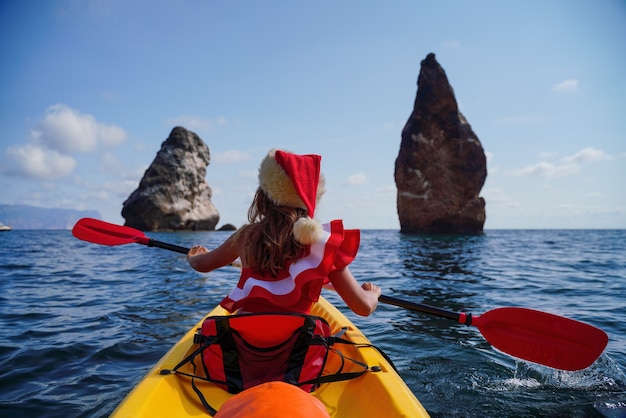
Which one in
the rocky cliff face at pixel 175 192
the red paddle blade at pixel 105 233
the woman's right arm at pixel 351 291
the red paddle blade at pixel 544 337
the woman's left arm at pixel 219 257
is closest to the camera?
the woman's right arm at pixel 351 291

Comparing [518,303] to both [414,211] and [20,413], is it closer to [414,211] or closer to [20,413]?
[20,413]

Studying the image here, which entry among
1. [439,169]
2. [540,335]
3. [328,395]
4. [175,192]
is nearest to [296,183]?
[328,395]

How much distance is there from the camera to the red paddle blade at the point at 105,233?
4207mm

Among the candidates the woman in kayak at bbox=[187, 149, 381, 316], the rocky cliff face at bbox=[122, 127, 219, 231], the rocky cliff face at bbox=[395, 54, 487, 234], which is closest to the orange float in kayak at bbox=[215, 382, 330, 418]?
the woman in kayak at bbox=[187, 149, 381, 316]

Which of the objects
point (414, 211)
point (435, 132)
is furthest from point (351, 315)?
point (435, 132)

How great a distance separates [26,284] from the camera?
8305mm

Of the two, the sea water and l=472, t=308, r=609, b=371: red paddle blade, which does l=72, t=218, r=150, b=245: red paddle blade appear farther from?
l=472, t=308, r=609, b=371: red paddle blade

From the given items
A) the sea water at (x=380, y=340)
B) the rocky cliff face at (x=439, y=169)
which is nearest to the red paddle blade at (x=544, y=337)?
the sea water at (x=380, y=340)

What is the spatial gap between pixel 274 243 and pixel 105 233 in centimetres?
308

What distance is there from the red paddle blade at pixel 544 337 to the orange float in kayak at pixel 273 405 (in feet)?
8.38

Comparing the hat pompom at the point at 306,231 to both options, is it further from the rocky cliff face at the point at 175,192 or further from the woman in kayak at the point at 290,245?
the rocky cliff face at the point at 175,192

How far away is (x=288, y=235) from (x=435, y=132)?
143ft

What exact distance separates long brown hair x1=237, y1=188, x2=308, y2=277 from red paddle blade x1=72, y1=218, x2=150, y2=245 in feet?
8.39

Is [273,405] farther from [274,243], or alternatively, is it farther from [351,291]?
[351,291]
